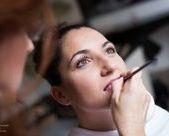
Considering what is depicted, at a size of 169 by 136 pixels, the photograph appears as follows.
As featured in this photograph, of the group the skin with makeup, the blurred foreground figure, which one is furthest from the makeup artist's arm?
the blurred foreground figure

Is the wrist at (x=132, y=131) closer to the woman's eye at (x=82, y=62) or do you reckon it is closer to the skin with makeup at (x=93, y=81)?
the skin with makeup at (x=93, y=81)

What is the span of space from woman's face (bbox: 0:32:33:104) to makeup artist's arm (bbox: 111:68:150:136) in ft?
0.42

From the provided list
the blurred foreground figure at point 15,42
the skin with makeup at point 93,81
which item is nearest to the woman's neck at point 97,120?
the skin with makeup at point 93,81

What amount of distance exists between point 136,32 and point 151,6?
0.15 feet

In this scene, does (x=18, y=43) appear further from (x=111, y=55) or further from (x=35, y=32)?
(x=111, y=55)

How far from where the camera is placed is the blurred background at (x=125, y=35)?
490mm

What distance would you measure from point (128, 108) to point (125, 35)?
11 cm

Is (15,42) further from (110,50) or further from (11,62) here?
(110,50)

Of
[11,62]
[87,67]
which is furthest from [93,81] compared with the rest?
[11,62]

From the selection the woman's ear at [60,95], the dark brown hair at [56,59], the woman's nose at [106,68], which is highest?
the dark brown hair at [56,59]

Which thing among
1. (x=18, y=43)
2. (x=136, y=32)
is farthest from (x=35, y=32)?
(x=136, y=32)

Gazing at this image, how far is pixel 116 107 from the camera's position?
0.47 meters

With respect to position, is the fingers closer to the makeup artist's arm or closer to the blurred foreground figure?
the makeup artist's arm

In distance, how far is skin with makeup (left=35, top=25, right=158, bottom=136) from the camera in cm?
47
